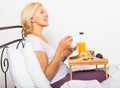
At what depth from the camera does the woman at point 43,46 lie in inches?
62.2

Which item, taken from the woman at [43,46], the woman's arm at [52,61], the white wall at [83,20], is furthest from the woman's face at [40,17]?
the white wall at [83,20]

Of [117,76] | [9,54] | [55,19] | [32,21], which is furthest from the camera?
[55,19]

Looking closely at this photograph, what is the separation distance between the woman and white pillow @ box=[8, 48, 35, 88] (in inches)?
4.6

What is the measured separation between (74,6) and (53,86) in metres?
0.91

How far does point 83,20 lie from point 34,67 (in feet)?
3.29

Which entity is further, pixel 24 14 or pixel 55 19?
pixel 55 19

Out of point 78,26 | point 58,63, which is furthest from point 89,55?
point 78,26

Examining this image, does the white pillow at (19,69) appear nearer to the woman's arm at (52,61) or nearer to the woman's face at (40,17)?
the woman's arm at (52,61)

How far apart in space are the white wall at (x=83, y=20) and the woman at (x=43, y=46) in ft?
1.89

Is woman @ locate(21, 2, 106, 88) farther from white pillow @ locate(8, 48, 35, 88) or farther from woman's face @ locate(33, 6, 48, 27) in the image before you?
white pillow @ locate(8, 48, 35, 88)

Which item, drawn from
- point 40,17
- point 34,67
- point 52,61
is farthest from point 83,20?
point 34,67

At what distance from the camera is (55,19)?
A: 2.32 metres

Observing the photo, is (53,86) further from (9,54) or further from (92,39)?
(92,39)

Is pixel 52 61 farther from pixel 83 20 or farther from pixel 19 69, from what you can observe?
pixel 83 20
